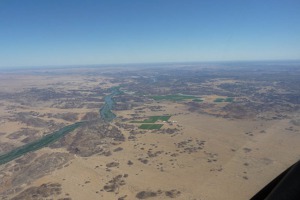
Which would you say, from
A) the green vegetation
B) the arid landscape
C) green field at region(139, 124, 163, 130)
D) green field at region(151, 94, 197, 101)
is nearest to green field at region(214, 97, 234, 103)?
the arid landscape

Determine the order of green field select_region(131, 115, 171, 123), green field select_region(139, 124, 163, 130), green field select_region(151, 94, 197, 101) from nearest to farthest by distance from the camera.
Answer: green field select_region(139, 124, 163, 130), green field select_region(131, 115, 171, 123), green field select_region(151, 94, 197, 101)

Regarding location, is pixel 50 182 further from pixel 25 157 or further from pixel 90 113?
pixel 90 113

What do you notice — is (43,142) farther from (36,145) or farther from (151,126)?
(151,126)

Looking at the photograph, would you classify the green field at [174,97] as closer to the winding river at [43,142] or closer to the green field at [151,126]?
the winding river at [43,142]

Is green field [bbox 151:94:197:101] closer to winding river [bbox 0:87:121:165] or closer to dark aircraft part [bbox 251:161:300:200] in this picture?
winding river [bbox 0:87:121:165]

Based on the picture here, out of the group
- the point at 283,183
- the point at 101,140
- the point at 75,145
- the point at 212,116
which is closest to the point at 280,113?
the point at 212,116

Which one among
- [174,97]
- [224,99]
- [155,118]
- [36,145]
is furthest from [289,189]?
[174,97]

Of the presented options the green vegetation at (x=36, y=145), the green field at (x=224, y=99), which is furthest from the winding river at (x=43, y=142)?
the green field at (x=224, y=99)

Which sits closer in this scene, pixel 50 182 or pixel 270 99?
pixel 50 182
